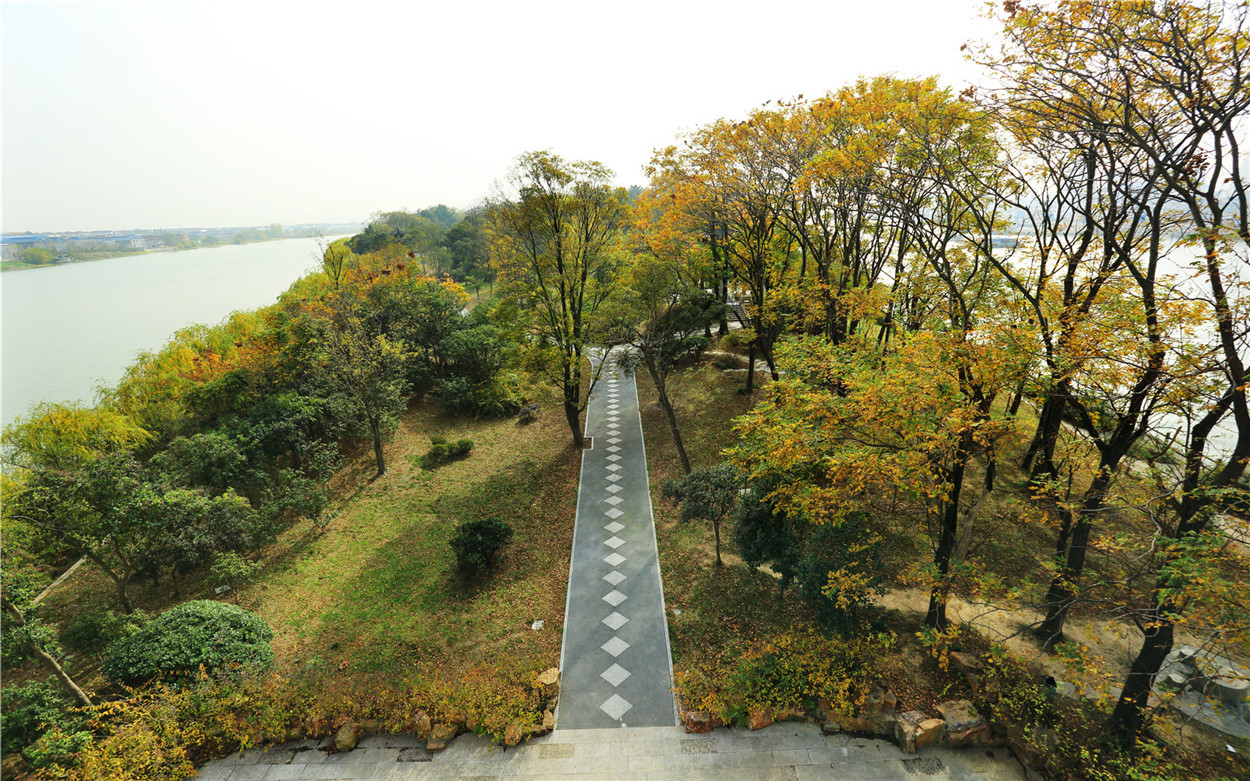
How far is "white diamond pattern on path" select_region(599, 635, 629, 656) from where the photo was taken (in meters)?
9.81

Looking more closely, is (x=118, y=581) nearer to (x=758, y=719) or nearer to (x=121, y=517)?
(x=121, y=517)

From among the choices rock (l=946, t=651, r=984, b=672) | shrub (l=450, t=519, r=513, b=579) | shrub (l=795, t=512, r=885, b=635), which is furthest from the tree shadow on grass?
rock (l=946, t=651, r=984, b=672)

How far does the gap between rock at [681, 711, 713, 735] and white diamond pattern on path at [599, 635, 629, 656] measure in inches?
83.2

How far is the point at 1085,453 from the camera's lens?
7801 millimetres

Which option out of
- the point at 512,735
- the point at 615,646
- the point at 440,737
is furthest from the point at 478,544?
the point at 512,735

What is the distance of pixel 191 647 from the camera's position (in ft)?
28.7

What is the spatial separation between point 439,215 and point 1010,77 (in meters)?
132

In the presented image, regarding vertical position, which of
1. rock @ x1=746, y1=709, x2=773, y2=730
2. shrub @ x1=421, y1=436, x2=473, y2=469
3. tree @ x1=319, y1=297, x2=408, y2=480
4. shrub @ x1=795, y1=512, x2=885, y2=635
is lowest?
rock @ x1=746, y1=709, x2=773, y2=730

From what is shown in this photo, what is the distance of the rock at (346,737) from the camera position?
7840 mm

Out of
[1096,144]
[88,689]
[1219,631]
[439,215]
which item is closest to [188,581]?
[88,689]

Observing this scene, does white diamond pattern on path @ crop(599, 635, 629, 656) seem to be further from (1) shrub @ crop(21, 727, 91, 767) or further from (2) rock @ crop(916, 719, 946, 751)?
(1) shrub @ crop(21, 727, 91, 767)

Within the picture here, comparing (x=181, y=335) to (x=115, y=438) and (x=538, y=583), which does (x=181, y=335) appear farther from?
(x=538, y=583)

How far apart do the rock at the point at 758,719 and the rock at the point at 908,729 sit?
1.94 m

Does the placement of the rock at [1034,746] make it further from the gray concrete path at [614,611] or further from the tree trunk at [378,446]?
the tree trunk at [378,446]
